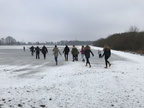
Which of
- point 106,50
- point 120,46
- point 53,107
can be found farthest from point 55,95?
point 120,46

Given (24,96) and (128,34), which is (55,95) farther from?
(128,34)

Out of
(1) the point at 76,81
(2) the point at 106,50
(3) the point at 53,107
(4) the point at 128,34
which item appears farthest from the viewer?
(4) the point at 128,34

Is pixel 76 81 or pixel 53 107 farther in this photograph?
pixel 76 81

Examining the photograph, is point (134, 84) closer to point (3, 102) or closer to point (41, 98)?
point (41, 98)

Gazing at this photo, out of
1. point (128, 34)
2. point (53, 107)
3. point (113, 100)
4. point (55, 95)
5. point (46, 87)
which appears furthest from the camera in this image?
point (128, 34)

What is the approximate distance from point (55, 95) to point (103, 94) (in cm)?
183

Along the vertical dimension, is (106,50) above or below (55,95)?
above

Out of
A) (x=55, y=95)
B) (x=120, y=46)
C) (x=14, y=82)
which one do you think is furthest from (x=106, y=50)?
(x=120, y=46)

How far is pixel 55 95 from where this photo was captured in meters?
8.55

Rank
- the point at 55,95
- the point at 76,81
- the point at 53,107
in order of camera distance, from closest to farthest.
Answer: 1. the point at 53,107
2. the point at 55,95
3. the point at 76,81

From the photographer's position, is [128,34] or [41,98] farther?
[128,34]

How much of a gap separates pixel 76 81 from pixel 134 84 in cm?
277

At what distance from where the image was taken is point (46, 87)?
999 centimetres

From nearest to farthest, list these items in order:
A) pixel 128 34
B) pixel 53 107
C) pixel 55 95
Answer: pixel 53 107 → pixel 55 95 → pixel 128 34
